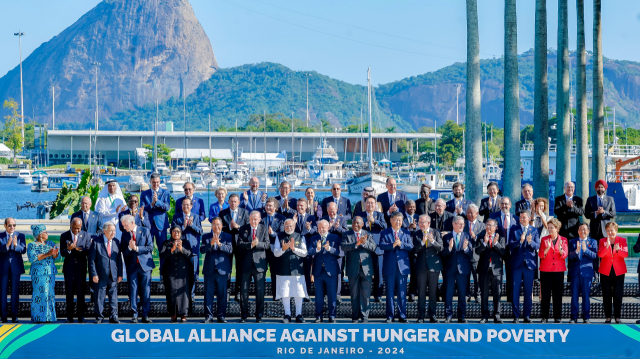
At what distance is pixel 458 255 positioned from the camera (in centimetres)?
1045

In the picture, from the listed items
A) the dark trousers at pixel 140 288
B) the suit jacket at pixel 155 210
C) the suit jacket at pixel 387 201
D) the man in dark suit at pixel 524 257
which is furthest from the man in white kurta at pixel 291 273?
the man in dark suit at pixel 524 257

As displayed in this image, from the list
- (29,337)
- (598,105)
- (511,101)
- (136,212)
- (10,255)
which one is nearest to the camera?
(29,337)

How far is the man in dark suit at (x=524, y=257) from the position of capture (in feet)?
34.0

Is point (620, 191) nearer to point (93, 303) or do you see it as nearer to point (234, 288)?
point (234, 288)

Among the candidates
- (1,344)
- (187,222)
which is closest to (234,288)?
(187,222)

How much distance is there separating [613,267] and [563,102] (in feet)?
28.4

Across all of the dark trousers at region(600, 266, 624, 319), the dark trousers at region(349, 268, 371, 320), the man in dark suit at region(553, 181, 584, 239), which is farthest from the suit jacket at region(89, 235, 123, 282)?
the dark trousers at region(600, 266, 624, 319)

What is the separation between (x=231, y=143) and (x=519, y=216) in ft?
406

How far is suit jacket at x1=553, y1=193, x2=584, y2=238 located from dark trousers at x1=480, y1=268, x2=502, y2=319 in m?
2.02

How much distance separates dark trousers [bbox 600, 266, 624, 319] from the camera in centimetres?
1043

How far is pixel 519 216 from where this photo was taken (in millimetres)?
10602

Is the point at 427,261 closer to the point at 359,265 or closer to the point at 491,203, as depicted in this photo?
Result: the point at 359,265

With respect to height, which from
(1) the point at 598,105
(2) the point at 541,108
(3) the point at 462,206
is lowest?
(3) the point at 462,206

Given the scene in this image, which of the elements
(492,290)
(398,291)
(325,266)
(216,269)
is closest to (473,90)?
(492,290)
